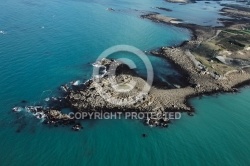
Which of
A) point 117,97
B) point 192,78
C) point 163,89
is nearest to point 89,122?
point 117,97

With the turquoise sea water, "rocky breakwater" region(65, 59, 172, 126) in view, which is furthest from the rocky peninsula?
the turquoise sea water

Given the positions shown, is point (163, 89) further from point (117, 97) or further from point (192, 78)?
point (117, 97)

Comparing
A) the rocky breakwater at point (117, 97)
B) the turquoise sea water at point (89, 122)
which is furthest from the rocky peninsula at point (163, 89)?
the turquoise sea water at point (89, 122)

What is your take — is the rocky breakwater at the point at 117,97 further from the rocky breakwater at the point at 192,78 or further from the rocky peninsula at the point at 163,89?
the rocky breakwater at the point at 192,78

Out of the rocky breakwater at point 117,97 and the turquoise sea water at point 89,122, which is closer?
the turquoise sea water at point 89,122

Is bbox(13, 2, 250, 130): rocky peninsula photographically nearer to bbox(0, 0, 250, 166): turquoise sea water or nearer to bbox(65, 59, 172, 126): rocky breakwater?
bbox(65, 59, 172, 126): rocky breakwater

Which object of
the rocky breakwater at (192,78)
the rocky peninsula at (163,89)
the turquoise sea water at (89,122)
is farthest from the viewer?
the rocky breakwater at (192,78)

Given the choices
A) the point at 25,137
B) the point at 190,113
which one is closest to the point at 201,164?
the point at 190,113

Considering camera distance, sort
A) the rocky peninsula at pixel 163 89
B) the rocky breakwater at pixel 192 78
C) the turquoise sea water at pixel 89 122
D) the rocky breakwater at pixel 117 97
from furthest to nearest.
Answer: the rocky breakwater at pixel 192 78
the rocky peninsula at pixel 163 89
the rocky breakwater at pixel 117 97
the turquoise sea water at pixel 89 122
